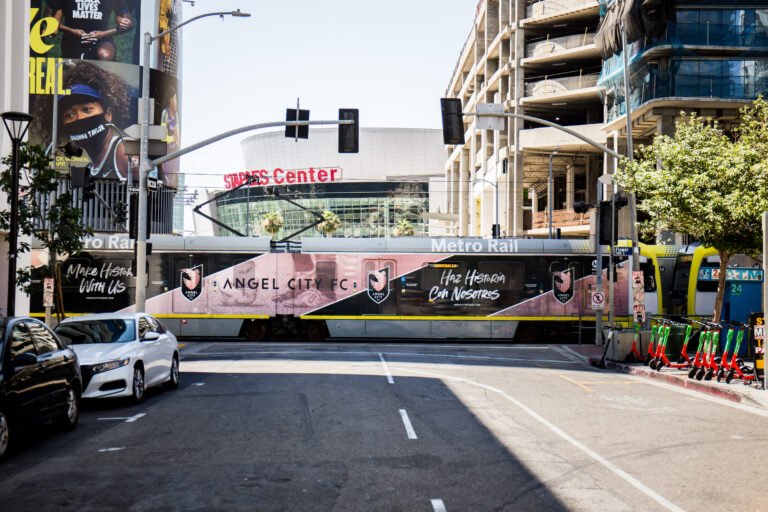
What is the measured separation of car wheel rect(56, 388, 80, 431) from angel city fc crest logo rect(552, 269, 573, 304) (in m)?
20.1

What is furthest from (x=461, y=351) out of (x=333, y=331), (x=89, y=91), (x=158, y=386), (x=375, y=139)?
(x=375, y=139)

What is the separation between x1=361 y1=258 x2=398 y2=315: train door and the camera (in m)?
28.0

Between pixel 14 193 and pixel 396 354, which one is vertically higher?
pixel 14 193

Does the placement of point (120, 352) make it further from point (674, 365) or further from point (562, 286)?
point (562, 286)

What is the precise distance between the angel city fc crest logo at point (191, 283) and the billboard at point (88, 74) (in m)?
39.3

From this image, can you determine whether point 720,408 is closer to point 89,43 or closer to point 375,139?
point 89,43

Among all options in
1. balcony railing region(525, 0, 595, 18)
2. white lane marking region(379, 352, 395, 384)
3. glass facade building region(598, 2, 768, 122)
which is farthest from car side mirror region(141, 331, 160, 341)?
balcony railing region(525, 0, 595, 18)

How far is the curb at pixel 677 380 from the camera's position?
15048 mm

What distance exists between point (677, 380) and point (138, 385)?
1159cm

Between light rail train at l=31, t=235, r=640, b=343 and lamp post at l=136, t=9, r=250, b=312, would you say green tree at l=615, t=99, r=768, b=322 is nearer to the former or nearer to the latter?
light rail train at l=31, t=235, r=640, b=343

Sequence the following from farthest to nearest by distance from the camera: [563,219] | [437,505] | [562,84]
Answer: [563,219] < [562,84] < [437,505]

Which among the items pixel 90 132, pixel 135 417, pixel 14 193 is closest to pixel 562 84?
pixel 90 132

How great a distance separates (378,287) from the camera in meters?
28.0

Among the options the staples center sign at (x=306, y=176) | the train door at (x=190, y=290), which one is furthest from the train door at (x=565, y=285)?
the staples center sign at (x=306, y=176)
